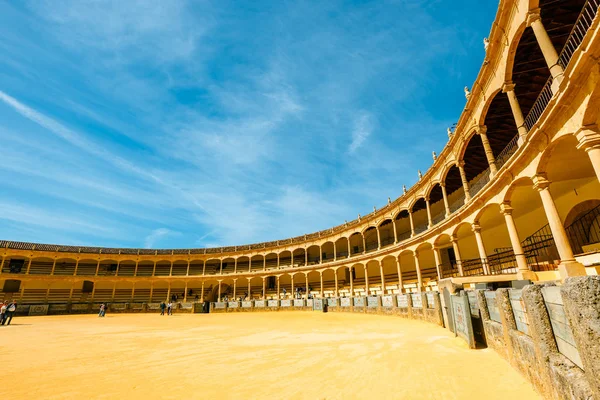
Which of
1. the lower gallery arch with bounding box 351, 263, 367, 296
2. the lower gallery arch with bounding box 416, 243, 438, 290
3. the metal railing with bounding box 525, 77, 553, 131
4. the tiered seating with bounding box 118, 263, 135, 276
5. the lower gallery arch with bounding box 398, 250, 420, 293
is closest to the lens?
the metal railing with bounding box 525, 77, 553, 131

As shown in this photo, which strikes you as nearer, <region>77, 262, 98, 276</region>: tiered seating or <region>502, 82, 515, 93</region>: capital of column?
<region>502, 82, 515, 93</region>: capital of column

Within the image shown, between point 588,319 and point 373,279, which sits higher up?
point 373,279

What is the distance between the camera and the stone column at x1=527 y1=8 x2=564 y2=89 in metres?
7.77

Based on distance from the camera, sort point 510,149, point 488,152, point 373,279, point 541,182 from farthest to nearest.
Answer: point 373,279, point 488,152, point 510,149, point 541,182

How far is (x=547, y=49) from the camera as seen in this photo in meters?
8.20

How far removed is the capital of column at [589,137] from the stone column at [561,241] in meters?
2.59

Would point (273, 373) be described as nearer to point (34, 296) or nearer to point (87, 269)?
point (34, 296)

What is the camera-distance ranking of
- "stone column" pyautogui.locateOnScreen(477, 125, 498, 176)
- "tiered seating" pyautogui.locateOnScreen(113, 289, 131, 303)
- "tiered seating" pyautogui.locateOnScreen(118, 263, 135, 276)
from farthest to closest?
1. "tiered seating" pyautogui.locateOnScreen(118, 263, 135, 276)
2. "tiered seating" pyautogui.locateOnScreen(113, 289, 131, 303)
3. "stone column" pyautogui.locateOnScreen(477, 125, 498, 176)

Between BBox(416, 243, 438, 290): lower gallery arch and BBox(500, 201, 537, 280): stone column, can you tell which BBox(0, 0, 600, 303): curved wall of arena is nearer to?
BBox(500, 201, 537, 280): stone column

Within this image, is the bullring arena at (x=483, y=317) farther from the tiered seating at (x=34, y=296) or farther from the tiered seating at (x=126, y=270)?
the tiered seating at (x=126, y=270)

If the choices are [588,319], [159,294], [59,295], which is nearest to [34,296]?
→ [59,295]

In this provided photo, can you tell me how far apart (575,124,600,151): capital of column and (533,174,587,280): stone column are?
259 centimetres

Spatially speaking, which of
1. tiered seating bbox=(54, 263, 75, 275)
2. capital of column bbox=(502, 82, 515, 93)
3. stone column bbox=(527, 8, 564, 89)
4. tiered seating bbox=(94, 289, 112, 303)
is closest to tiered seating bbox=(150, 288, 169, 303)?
tiered seating bbox=(94, 289, 112, 303)

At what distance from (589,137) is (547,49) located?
319 centimetres
